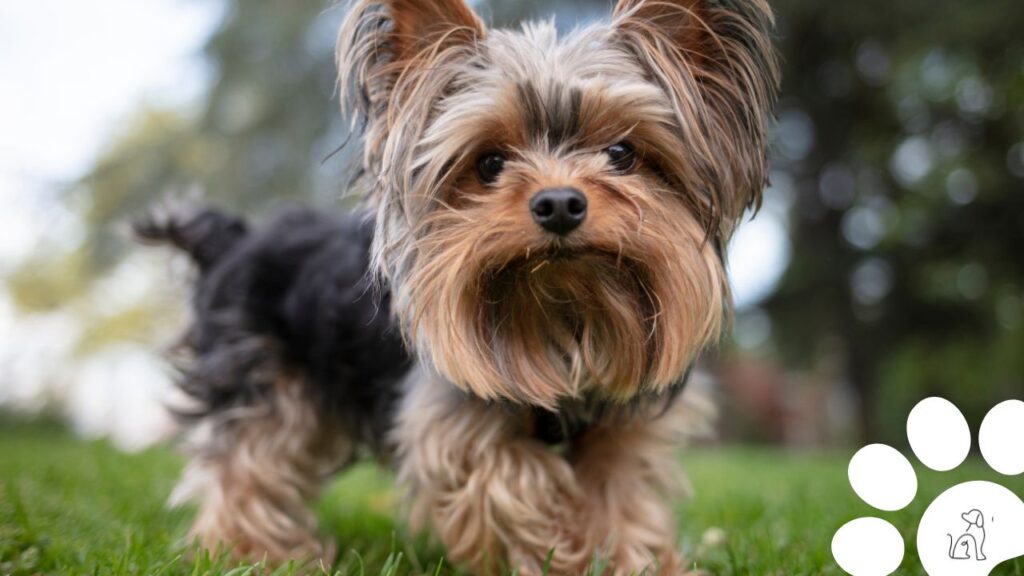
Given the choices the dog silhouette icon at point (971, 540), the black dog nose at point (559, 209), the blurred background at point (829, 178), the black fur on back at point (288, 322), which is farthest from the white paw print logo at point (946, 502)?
the blurred background at point (829, 178)

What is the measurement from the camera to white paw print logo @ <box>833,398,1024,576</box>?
237 centimetres

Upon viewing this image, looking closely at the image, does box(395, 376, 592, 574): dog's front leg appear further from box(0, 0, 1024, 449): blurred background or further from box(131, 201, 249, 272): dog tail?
box(0, 0, 1024, 449): blurred background

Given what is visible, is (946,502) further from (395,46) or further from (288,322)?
(288,322)

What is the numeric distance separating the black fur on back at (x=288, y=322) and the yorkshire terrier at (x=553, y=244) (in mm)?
249

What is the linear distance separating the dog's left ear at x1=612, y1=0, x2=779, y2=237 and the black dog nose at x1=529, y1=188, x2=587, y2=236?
1.61 ft

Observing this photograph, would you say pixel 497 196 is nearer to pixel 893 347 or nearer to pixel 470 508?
pixel 470 508

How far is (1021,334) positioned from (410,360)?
49.6ft

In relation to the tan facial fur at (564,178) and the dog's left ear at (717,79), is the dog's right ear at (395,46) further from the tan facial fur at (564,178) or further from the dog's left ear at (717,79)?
the dog's left ear at (717,79)

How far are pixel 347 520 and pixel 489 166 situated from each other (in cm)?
235

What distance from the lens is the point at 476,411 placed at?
2988 mm

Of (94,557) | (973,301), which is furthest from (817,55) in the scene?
(94,557)

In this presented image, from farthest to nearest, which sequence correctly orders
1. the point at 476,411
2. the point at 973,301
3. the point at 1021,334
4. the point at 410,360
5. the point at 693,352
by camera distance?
1. the point at 1021,334
2. the point at 973,301
3. the point at 410,360
4. the point at 476,411
5. the point at 693,352

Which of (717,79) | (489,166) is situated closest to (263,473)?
(489,166)

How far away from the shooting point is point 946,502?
2410 millimetres
